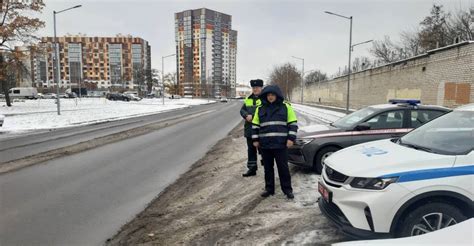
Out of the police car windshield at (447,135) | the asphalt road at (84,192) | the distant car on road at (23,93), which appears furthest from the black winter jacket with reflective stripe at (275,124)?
the distant car on road at (23,93)

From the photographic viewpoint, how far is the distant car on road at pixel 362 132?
260 inches

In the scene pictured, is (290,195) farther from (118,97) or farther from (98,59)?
(98,59)

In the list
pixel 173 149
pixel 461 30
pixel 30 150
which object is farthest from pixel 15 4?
pixel 461 30

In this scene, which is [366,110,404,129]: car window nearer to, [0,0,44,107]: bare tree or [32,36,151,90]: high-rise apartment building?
[0,0,44,107]: bare tree

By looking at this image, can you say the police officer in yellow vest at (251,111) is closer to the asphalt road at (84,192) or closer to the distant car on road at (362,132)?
the distant car on road at (362,132)

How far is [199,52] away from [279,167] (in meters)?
116

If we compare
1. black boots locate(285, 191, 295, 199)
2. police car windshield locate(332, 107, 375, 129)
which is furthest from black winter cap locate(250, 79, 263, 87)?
black boots locate(285, 191, 295, 199)

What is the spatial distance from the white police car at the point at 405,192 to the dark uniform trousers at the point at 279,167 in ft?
5.10

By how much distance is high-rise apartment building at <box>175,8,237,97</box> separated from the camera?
375ft

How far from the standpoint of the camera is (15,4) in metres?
31.2

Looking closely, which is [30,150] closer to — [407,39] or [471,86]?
[471,86]

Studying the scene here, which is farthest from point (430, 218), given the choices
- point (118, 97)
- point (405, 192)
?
point (118, 97)

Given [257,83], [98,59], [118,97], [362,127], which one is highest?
[98,59]

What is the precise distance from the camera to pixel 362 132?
21.8 feet
